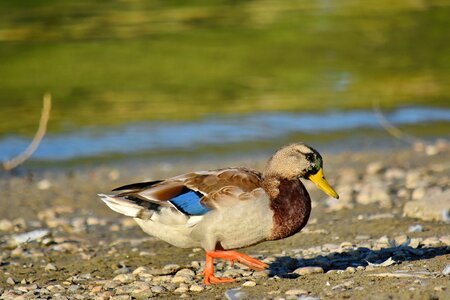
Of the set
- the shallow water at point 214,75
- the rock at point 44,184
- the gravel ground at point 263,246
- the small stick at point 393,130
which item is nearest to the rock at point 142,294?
the gravel ground at point 263,246

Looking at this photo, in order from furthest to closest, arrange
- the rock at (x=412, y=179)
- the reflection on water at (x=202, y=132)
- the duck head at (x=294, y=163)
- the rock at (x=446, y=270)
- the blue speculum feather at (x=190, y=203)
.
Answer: the reflection on water at (x=202, y=132) < the rock at (x=412, y=179) < the duck head at (x=294, y=163) < the blue speculum feather at (x=190, y=203) < the rock at (x=446, y=270)

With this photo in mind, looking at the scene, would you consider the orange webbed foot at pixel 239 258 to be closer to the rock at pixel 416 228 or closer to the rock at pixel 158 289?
the rock at pixel 158 289

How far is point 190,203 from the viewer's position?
6703 mm

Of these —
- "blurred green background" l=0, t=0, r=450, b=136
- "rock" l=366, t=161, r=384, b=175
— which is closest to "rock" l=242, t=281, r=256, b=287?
"rock" l=366, t=161, r=384, b=175

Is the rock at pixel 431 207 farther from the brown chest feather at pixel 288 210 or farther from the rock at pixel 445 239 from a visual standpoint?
the brown chest feather at pixel 288 210

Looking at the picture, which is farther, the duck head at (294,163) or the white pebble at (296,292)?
the duck head at (294,163)

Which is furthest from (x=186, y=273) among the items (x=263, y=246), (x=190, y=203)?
(x=263, y=246)

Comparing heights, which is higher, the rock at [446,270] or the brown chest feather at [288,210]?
the brown chest feather at [288,210]

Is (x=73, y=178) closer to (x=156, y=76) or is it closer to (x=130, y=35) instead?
(x=156, y=76)

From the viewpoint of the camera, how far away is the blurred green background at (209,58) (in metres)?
14.7

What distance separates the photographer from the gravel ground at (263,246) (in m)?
6.28

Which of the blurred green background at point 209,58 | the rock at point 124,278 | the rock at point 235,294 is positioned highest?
the rock at point 235,294

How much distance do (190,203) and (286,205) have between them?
606 mm

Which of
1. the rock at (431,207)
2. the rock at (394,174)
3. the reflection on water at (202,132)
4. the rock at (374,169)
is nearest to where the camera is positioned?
the rock at (431,207)
